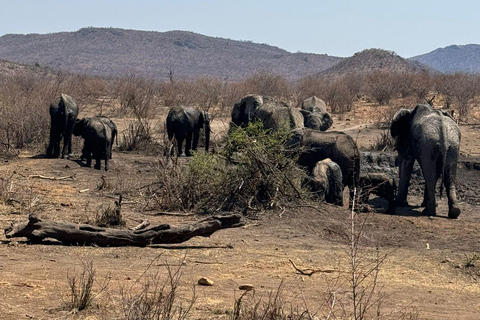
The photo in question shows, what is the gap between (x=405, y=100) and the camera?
2977 centimetres

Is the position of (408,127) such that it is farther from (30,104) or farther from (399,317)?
(30,104)

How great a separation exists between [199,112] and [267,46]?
12934 centimetres

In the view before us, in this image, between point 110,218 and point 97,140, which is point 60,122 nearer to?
point 97,140

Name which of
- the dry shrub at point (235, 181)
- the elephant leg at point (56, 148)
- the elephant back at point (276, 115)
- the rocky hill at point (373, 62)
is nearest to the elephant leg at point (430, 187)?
the dry shrub at point (235, 181)

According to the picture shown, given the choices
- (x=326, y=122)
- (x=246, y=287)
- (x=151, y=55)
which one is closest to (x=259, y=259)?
(x=246, y=287)

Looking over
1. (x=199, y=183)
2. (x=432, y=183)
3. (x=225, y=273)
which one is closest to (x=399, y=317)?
(x=225, y=273)

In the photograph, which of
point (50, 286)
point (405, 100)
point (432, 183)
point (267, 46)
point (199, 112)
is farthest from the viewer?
point (267, 46)

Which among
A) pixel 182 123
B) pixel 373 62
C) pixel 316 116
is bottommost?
pixel 182 123

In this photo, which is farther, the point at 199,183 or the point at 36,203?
the point at 199,183

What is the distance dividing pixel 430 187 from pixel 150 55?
102072 mm

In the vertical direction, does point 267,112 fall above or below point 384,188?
above

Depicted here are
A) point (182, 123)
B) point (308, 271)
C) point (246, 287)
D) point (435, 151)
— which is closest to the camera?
point (246, 287)

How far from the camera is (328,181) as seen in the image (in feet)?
40.8

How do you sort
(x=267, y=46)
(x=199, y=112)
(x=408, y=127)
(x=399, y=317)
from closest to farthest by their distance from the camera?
(x=399, y=317) → (x=408, y=127) → (x=199, y=112) → (x=267, y=46)
